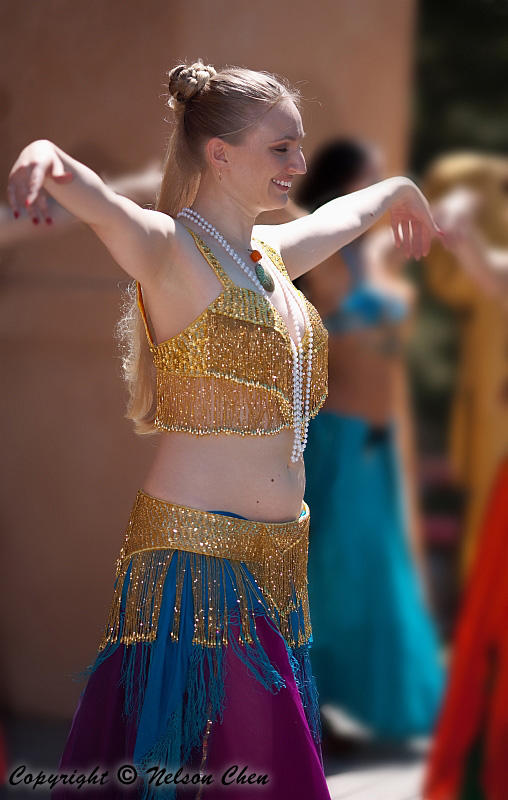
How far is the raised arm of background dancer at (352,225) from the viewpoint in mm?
2453

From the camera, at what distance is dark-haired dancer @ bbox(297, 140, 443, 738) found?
11.7 feet

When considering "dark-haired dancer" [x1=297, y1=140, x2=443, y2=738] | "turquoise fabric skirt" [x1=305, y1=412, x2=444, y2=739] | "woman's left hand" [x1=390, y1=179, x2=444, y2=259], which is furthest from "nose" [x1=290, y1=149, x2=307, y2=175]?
"turquoise fabric skirt" [x1=305, y1=412, x2=444, y2=739]

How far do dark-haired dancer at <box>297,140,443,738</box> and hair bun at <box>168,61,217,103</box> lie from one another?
1.32 metres

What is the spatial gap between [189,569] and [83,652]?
1.78 m

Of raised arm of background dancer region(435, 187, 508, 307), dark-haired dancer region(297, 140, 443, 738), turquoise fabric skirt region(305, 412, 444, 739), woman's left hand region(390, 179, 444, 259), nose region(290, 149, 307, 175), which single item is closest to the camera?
nose region(290, 149, 307, 175)

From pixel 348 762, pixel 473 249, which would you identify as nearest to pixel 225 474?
pixel 473 249

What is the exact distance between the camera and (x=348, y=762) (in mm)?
3723

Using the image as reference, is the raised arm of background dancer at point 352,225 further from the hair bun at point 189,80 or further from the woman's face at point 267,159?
the hair bun at point 189,80

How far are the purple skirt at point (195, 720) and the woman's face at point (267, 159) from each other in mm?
672

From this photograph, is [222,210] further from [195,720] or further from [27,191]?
[195,720]

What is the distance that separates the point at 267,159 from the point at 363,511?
177cm

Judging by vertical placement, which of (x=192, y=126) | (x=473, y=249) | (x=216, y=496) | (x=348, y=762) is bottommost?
(x=348, y=762)

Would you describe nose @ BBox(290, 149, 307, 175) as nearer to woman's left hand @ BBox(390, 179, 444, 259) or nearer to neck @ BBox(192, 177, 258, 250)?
neck @ BBox(192, 177, 258, 250)

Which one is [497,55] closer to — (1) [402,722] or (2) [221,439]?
(2) [221,439]
